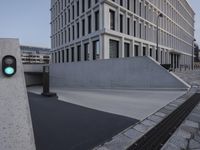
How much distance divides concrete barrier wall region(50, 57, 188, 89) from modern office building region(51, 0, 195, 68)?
448cm

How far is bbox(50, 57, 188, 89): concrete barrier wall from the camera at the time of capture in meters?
11.6

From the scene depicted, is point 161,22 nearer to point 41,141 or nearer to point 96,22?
point 96,22

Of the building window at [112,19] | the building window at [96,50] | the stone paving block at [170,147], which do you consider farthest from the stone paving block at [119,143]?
the building window at [112,19]

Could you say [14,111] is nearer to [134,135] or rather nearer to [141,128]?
[134,135]

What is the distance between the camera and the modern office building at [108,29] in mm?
20612

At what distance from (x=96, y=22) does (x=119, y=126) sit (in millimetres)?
19067

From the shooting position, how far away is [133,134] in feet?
13.1

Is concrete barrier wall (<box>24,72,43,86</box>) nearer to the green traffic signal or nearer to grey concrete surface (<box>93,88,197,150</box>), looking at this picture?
grey concrete surface (<box>93,88,197,150</box>)

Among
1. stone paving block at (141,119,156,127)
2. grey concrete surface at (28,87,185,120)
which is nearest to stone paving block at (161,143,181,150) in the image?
stone paving block at (141,119,156,127)

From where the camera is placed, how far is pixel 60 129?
444 cm

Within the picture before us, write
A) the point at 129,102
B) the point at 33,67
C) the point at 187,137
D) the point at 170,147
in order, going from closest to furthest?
1. the point at 170,147
2. the point at 187,137
3. the point at 129,102
4. the point at 33,67

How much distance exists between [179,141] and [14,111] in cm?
341

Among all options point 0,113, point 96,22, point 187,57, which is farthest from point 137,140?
point 187,57

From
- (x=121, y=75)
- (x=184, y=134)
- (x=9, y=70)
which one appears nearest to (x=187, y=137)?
(x=184, y=134)
